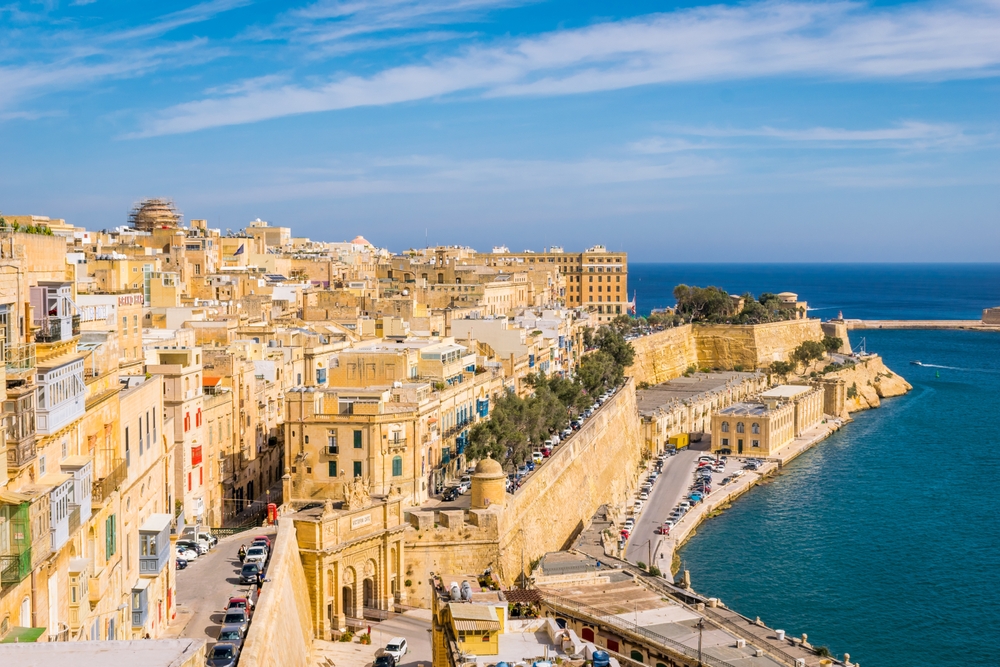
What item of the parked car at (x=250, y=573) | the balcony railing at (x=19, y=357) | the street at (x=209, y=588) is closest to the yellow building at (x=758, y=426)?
the street at (x=209, y=588)

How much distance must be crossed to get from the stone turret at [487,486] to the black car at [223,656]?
35.5 feet

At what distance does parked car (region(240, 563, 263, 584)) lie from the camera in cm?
1805

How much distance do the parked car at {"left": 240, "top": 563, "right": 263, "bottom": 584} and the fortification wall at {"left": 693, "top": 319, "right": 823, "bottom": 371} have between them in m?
56.7

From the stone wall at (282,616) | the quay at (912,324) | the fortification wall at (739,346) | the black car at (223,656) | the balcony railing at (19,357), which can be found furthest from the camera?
the quay at (912,324)

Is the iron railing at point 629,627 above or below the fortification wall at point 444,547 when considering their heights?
below

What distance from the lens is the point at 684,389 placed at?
62656 mm

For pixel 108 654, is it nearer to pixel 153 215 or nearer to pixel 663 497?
pixel 663 497

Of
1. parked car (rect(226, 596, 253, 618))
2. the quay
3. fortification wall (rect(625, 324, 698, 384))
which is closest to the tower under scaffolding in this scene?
fortification wall (rect(625, 324, 698, 384))

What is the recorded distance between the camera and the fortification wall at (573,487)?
26188 millimetres

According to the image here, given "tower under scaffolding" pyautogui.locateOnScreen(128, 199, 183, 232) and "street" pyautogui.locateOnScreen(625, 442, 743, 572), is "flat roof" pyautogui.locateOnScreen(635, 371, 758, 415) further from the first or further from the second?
"tower under scaffolding" pyautogui.locateOnScreen(128, 199, 183, 232)

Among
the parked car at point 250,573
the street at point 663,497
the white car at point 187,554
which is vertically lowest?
the street at point 663,497

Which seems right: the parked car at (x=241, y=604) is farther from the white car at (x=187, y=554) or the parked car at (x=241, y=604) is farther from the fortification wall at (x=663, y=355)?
the fortification wall at (x=663, y=355)

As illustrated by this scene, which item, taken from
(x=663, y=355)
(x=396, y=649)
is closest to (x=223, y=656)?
(x=396, y=649)

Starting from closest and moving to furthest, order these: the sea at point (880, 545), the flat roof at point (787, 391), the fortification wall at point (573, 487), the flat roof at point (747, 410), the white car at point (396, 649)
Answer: the white car at point (396, 649) → the fortification wall at point (573, 487) → the sea at point (880, 545) → the flat roof at point (747, 410) → the flat roof at point (787, 391)
